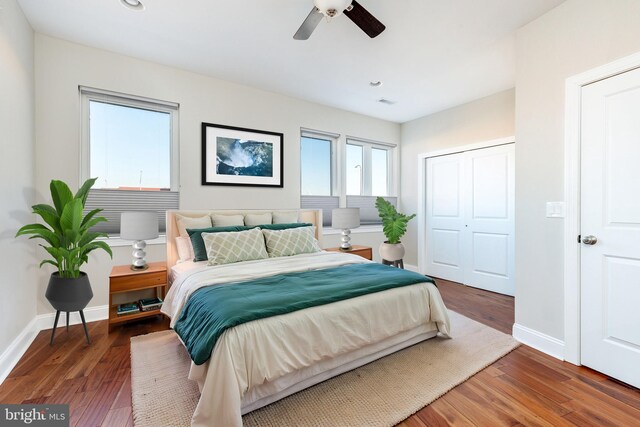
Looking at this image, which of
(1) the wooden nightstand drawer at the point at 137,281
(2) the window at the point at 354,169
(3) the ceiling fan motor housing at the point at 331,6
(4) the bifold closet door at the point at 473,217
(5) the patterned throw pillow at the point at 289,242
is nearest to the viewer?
(3) the ceiling fan motor housing at the point at 331,6

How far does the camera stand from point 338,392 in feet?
5.96

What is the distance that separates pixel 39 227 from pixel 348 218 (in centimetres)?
316

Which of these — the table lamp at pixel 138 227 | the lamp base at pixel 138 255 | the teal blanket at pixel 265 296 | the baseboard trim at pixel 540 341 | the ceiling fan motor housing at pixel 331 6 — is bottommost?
the baseboard trim at pixel 540 341

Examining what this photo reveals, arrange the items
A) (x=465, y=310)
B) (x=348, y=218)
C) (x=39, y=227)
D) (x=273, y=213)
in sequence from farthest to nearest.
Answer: (x=348, y=218), (x=273, y=213), (x=465, y=310), (x=39, y=227)

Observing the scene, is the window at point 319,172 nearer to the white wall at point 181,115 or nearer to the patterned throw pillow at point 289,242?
the white wall at point 181,115

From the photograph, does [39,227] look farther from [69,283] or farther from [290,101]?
[290,101]

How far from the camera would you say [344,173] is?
15.3 ft

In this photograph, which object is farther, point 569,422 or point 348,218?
point 348,218

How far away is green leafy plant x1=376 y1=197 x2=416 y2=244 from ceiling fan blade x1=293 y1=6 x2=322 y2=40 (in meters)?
2.77

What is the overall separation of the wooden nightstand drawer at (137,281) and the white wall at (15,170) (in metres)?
0.64

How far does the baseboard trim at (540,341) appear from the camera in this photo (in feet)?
7.33

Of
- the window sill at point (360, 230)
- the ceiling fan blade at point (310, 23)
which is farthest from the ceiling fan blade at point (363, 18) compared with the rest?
the window sill at point (360, 230)

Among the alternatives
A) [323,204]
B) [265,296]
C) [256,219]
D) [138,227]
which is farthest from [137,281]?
[323,204]

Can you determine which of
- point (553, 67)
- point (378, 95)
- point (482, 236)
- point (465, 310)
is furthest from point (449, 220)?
point (553, 67)
